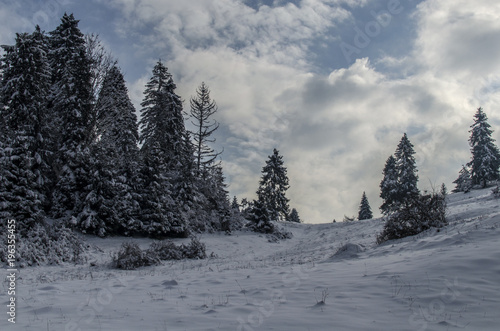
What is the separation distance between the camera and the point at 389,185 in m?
43.8

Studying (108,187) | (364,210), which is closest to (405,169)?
(364,210)

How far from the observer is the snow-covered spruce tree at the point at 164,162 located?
2166 cm

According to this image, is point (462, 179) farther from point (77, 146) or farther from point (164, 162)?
point (77, 146)

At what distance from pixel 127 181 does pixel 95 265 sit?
9.29 metres

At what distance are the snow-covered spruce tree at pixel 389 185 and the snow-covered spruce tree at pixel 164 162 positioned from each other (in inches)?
Answer: 1118

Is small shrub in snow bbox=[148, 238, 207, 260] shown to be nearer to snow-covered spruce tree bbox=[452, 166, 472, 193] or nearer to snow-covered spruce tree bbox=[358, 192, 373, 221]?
snow-covered spruce tree bbox=[452, 166, 472, 193]

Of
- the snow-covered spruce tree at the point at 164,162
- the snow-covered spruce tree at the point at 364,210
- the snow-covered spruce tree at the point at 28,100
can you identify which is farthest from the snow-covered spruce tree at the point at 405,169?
the snow-covered spruce tree at the point at 28,100

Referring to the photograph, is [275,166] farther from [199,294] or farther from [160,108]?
[199,294]

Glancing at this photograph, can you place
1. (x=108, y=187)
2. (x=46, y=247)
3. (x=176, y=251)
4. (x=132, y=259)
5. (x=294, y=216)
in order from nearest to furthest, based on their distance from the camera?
(x=132, y=259)
(x=46, y=247)
(x=176, y=251)
(x=108, y=187)
(x=294, y=216)

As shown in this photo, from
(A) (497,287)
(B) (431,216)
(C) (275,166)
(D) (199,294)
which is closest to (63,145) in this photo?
(D) (199,294)

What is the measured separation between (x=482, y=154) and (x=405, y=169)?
8.84m

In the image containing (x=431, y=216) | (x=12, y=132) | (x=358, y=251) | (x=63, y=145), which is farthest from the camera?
(x=63, y=145)

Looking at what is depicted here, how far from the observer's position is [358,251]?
11008 millimetres

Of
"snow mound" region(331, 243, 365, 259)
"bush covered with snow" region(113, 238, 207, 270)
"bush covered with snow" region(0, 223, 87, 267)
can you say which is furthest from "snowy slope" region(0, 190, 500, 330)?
"bush covered with snow" region(0, 223, 87, 267)
